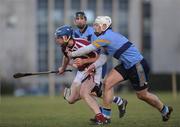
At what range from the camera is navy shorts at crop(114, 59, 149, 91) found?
15344mm

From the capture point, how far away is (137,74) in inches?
604

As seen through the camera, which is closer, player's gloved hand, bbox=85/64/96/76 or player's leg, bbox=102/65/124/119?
player's leg, bbox=102/65/124/119

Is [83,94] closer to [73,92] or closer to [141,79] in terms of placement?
[73,92]

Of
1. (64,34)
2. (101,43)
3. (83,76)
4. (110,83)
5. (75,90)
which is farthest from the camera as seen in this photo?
(75,90)

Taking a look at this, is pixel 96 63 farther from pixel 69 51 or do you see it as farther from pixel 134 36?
pixel 134 36

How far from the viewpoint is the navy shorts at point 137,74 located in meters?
15.3

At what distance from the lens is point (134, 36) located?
3029 inches

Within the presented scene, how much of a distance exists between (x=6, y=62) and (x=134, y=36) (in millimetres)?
12693

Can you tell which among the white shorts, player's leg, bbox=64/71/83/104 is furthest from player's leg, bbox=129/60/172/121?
player's leg, bbox=64/71/83/104

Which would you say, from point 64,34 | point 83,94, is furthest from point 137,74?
point 64,34

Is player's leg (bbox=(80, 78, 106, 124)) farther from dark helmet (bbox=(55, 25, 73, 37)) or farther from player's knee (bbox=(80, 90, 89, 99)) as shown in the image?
dark helmet (bbox=(55, 25, 73, 37))

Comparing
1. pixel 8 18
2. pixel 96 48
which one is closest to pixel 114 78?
pixel 96 48

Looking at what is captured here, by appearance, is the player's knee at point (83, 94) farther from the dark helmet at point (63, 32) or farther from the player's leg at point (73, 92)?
the dark helmet at point (63, 32)

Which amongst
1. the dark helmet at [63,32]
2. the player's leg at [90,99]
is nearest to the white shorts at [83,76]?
the player's leg at [90,99]
